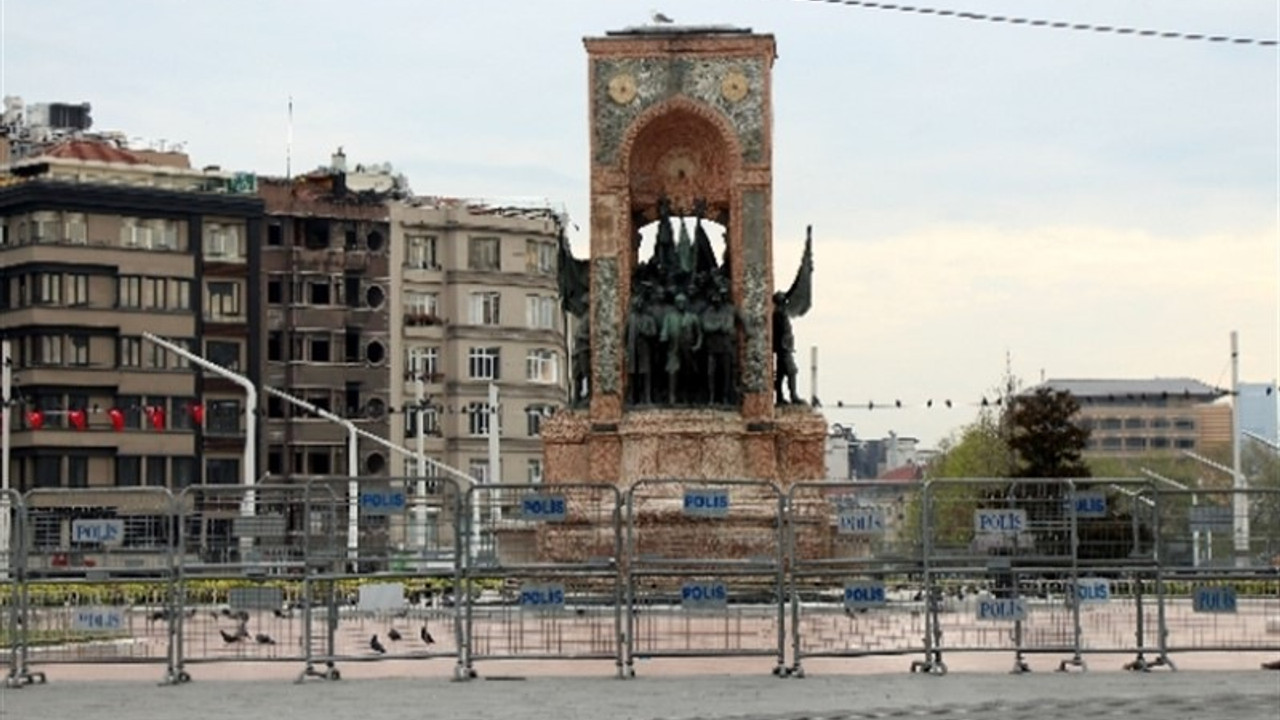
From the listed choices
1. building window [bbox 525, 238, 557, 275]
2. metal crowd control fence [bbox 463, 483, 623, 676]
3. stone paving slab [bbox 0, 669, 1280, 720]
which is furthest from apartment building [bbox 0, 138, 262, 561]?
stone paving slab [bbox 0, 669, 1280, 720]

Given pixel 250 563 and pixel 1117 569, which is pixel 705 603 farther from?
pixel 250 563

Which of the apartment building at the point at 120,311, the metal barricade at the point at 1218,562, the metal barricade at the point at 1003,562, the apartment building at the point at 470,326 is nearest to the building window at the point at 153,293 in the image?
the apartment building at the point at 120,311

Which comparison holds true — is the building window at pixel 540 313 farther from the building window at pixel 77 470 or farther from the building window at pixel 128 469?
the building window at pixel 77 470

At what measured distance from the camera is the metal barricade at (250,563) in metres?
31.9

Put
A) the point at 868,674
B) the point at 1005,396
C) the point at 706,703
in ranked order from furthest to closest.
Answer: the point at 1005,396, the point at 868,674, the point at 706,703

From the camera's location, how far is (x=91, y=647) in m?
32.6

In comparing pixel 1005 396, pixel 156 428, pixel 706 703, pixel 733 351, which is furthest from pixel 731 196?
pixel 156 428

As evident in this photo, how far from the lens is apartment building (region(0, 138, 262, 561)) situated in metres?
103

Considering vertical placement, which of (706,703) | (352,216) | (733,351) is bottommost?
(706,703)

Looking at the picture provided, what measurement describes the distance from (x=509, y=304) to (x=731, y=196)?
61.9 meters

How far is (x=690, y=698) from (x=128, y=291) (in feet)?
266

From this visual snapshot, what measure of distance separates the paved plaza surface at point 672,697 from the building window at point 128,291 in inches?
2955

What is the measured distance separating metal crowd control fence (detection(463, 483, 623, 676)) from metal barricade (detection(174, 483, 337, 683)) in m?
1.65

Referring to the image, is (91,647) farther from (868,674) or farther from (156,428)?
(156,428)
